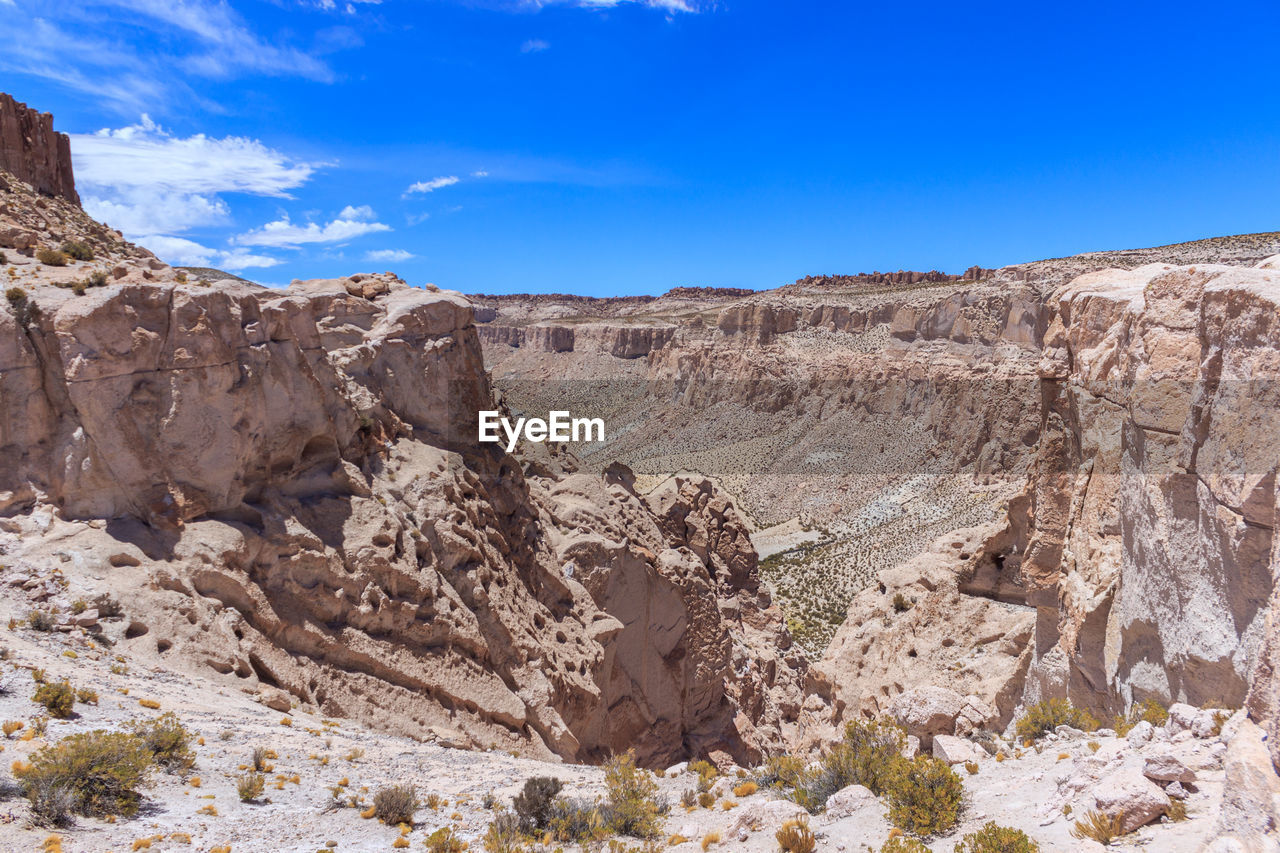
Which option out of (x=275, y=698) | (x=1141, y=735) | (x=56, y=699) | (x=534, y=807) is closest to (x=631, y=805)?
(x=534, y=807)

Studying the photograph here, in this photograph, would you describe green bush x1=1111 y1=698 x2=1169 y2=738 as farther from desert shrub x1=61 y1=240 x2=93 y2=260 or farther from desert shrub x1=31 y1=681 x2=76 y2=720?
desert shrub x1=61 y1=240 x2=93 y2=260

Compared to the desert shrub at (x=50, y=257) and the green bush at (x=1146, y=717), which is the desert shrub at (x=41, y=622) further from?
the green bush at (x=1146, y=717)

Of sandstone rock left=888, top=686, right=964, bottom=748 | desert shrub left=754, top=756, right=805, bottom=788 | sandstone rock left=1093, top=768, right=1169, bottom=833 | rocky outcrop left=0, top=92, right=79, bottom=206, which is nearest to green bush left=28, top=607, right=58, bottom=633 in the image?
desert shrub left=754, top=756, right=805, bottom=788

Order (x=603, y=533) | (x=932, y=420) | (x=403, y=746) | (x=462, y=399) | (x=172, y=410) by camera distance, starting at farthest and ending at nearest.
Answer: (x=932, y=420)
(x=603, y=533)
(x=462, y=399)
(x=172, y=410)
(x=403, y=746)

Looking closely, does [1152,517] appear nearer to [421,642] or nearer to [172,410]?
[421,642]

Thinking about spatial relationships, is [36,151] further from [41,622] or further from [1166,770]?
[1166,770]

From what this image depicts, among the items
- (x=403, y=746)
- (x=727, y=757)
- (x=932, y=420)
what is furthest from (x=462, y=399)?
(x=932, y=420)

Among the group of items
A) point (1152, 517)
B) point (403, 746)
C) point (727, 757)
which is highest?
point (1152, 517)
